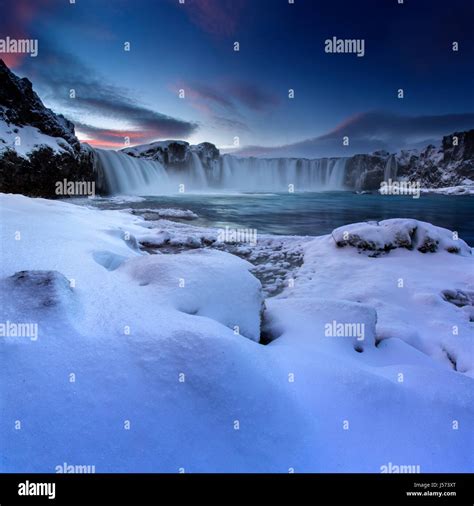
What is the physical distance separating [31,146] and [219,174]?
37.5ft

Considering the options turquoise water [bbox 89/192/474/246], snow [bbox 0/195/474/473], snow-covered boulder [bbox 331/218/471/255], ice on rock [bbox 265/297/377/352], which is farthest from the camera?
turquoise water [bbox 89/192/474/246]

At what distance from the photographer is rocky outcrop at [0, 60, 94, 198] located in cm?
1515

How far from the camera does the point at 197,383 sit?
1846mm

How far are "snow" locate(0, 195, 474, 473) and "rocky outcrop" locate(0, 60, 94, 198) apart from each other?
15.5m

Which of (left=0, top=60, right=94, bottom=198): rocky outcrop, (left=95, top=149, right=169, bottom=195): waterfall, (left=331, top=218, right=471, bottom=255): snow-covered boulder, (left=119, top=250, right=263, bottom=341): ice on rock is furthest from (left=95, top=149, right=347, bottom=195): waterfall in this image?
(left=119, top=250, right=263, bottom=341): ice on rock

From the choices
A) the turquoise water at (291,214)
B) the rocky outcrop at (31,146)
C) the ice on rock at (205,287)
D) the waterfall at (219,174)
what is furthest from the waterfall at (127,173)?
the ice on rock at (205,287)

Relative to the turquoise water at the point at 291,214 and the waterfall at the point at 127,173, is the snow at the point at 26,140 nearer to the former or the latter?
the waterfall at the point at 127,173

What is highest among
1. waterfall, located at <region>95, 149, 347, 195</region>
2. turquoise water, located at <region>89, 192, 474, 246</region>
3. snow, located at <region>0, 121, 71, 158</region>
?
snow, located at <region>0, 121, 71, 158</region>

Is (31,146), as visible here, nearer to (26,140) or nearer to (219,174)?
(26,140)

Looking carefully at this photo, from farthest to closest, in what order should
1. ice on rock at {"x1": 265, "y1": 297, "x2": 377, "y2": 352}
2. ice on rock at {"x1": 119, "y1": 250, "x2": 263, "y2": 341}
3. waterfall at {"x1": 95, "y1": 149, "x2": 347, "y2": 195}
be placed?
waterfall at {"x1": 95, "y1": 149, "x2": 347, "y2": 195}
ice on rock at {"x1": 265, "y1": 297, "x2": 377, "y2": 352}
ice on rock at {"x1": 119, "y1": 250, "x2": 263, "y2": 341}

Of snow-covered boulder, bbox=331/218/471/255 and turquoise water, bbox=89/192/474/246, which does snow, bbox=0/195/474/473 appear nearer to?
snow-covered boulder, bbox=331/218/471/255

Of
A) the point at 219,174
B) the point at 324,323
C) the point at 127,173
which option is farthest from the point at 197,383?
the point at 127,173

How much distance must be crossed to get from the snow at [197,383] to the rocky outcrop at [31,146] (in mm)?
15465

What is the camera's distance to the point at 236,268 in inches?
138
